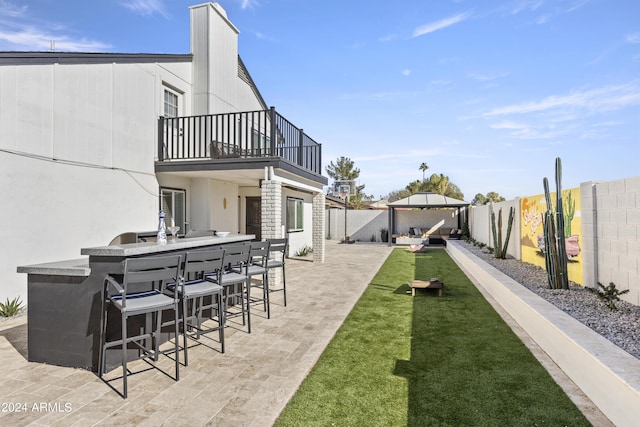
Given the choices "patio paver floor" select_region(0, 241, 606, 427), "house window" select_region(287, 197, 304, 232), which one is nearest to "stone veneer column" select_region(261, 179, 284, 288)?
"patio paver floor" select_region(0, 241, 606, 427)

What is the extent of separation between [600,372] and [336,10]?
396 inches

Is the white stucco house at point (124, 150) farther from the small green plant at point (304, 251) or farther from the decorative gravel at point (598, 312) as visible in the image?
the decorative gravel at point (598, 312)

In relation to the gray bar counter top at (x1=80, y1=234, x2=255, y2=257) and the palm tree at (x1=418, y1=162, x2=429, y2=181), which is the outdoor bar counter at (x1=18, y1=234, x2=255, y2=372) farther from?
the palm tree at (x1=418, y1=162, x2=429, y2=181)

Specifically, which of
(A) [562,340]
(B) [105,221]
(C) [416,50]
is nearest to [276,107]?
(B) [105,221]

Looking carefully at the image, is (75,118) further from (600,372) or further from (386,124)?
(386,124)

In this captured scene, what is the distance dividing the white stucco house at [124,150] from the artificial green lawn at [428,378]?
13.6 ft

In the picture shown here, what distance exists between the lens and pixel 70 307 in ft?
11.6

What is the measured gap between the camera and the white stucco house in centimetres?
543

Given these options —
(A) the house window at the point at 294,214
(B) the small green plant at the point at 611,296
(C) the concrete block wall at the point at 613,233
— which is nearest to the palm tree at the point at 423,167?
(A) the house window at the point at 294,214

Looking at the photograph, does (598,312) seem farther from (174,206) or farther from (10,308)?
(174,206)

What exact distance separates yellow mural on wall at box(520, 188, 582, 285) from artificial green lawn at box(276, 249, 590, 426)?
97.2 inches

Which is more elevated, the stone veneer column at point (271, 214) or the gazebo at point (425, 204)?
the gazebo at point (425, 204)

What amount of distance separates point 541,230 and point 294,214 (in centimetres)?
871

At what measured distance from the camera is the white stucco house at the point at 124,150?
543 cm
